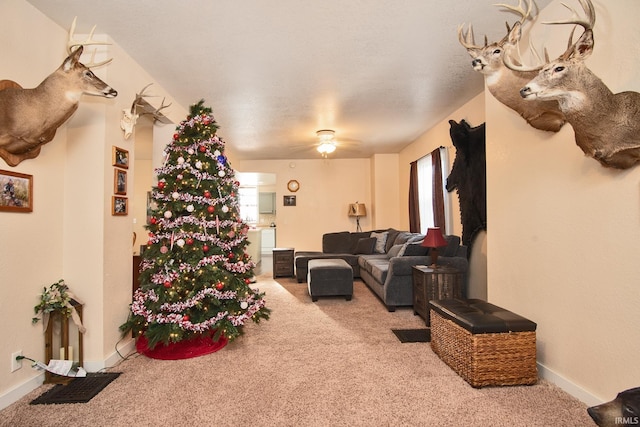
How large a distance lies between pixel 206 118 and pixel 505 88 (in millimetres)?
2527

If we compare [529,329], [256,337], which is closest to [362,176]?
[256,337]


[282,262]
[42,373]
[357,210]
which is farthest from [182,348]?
[357,210]

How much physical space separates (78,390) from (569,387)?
334 cm

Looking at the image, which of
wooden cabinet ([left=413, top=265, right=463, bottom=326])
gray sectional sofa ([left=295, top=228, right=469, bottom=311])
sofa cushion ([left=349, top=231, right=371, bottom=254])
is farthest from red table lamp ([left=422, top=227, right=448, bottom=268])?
sofa cushion ([left=349, top=231, right=371, bottom=254])

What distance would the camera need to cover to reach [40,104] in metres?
2.09

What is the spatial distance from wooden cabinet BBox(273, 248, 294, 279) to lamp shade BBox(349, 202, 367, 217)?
198cm

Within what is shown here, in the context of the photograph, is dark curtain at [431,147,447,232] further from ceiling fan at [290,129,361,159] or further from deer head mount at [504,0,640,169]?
deer head mount at [504,0,640,169]

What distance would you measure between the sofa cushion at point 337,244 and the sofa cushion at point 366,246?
0.32 m

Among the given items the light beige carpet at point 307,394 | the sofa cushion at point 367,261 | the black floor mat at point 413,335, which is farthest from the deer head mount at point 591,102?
the sofa cushion at point 367,261

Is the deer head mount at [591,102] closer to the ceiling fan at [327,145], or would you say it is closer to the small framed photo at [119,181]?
the small framed photo at [119,181]

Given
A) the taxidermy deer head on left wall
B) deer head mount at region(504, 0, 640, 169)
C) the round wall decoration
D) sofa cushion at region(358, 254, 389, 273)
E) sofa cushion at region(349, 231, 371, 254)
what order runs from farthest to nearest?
the round wall decoration, sofa cushion at region(349, 231, 371, 254), sofa cushion at region(358, 254, 389, 273), the taxidermy deer head on left wall, deer head mount at region(504, 0, 640, 169)

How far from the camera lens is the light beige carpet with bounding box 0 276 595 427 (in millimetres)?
1871

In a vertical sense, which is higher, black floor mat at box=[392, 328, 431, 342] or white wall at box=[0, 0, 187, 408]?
white wall at box=[0, 0, 187, 408]

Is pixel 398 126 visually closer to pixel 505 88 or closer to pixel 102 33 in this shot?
pixel 505 88
